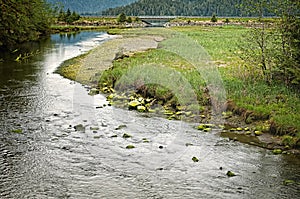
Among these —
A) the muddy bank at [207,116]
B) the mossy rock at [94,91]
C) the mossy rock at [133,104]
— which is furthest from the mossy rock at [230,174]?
the mossy rock at [94,91]

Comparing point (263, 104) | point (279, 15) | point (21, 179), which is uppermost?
point (279, 15)

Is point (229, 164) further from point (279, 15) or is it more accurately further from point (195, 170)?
point (279, 15)

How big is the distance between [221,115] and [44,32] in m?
57.0

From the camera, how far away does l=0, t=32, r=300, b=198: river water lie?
10801mm

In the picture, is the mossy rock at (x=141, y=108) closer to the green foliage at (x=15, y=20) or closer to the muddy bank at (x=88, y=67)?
the muddy bank at (x=88, y=67)

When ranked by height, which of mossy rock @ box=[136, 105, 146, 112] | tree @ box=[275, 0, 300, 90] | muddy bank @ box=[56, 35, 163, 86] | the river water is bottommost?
the river water

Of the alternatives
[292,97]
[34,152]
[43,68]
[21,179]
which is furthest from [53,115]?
[43,68]

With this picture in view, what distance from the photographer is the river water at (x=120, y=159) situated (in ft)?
35.4

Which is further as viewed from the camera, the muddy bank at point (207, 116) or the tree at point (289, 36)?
the tree at point (289, 36)

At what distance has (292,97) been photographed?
17.3 meters

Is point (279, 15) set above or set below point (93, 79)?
above

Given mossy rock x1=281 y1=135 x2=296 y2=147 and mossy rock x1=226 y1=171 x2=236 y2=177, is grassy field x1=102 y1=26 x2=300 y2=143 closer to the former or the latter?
mossy rock x1=281 y1=135 x2=296 y2=147

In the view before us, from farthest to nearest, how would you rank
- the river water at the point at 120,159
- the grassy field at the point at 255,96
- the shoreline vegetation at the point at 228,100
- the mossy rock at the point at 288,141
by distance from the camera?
1. the grassy field at the point at 255,96
2. the shoreline vegetation at the point at 228,100
3. the mossy rock at the point at 288,141
4. the river water at the point at 120,159

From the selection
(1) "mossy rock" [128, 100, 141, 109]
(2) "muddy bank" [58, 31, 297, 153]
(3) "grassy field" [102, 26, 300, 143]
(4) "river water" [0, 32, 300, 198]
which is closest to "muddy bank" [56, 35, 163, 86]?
(2) "muddy bank" [58, 31, 297, 153]
